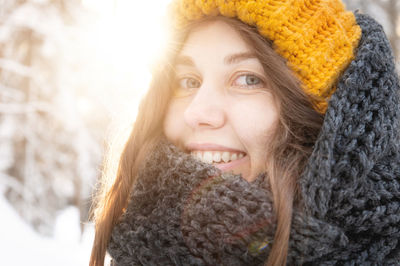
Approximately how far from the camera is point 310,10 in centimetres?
143

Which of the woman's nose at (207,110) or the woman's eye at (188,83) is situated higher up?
the woman's eye at (188,83)

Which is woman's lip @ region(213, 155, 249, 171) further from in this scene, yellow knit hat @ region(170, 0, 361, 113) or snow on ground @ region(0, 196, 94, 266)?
snow on ground @ region(0, 196, 94, 266)

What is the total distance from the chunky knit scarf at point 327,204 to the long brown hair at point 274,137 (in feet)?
Result: 0.15

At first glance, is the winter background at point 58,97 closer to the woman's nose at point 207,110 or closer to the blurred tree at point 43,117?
the blurred tree at point 43,117

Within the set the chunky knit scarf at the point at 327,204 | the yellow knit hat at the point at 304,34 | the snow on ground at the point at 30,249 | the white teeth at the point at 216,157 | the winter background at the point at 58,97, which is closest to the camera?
the chunky knit scarf at the point at 327,204

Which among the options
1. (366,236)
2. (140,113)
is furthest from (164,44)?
(366,236)

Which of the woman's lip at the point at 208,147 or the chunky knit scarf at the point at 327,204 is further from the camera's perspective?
the woman's lip at the point at 208,147

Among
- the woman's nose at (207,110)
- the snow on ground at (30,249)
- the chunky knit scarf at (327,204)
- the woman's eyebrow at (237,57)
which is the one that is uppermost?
the woman's eyebrow at (237,57)

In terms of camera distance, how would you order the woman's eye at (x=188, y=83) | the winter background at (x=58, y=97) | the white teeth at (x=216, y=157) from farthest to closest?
the winter background at (x=58, y=97), the woman's eye at (x=188, y=83), the white teeth at (x=216, y=157)

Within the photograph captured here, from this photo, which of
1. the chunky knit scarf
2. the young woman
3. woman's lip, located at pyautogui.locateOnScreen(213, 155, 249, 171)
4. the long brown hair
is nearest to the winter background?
the long brown hair

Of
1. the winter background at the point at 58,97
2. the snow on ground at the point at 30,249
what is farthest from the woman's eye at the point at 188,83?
the winter background at the point at 58,97

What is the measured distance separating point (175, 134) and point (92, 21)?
163 inches

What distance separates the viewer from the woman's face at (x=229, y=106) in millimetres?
1396

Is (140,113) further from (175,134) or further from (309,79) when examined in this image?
(309,79)
